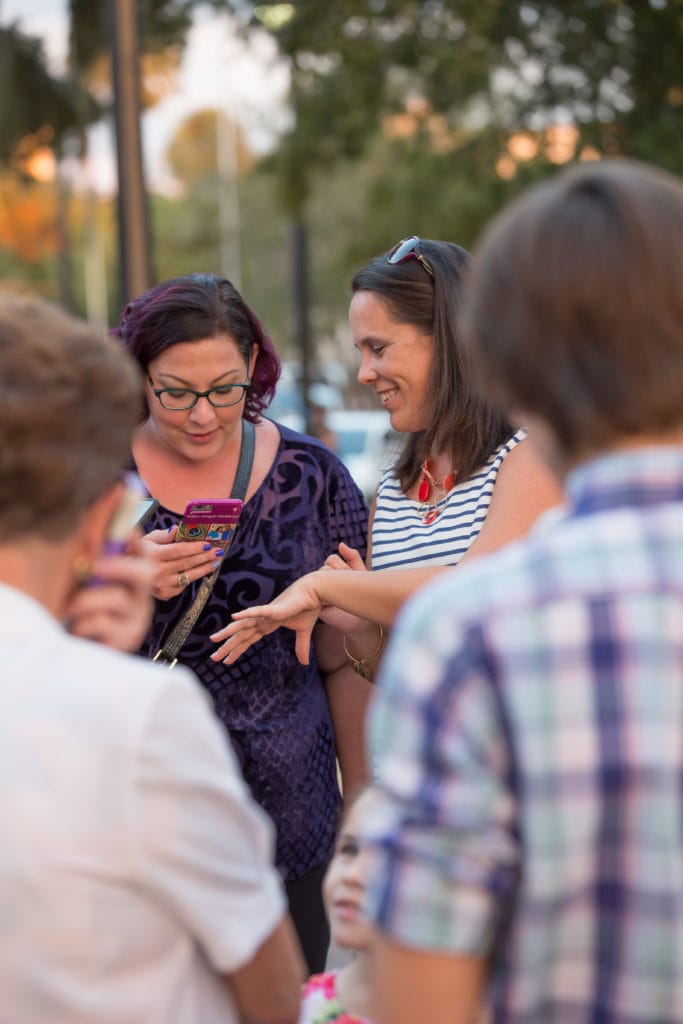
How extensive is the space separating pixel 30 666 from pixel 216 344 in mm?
1809

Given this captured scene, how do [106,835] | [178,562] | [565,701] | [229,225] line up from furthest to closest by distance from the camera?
[229,225] < [178,562] < [106,835] < [565,701]

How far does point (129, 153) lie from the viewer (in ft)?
28.2

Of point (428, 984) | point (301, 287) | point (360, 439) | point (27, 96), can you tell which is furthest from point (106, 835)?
point (360, 439)

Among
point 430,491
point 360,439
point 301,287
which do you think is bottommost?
point 360,439

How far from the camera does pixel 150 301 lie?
3.21 meters

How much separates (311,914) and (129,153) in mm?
6428

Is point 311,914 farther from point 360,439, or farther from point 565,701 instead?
point 360,439

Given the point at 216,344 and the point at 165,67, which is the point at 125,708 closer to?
the point at 216,344

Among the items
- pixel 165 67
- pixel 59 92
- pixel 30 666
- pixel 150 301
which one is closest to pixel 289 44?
pixel 165 67

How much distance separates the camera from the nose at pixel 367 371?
3.18 metres

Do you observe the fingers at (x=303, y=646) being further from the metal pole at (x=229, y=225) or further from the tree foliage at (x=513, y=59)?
the metal pole at (x=229, y=225)

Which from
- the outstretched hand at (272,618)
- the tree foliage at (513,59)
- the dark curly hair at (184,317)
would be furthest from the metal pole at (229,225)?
the outstretched hand at (272,618)

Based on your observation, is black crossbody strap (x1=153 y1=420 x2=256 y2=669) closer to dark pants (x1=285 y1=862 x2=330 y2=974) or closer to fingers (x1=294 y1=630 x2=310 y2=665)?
fingers (x1=294 y1=630 x2=310 y2=665)

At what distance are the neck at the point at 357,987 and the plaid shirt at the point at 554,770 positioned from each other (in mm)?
640
